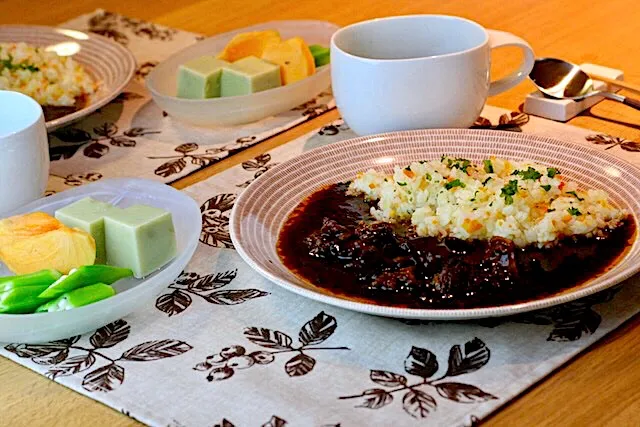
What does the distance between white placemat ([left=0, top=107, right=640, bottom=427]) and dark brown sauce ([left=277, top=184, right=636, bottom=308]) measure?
3 cm

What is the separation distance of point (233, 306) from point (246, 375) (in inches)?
5.0

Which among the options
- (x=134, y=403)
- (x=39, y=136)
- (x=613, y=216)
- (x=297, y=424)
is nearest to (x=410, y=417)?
(x=297, y=424)

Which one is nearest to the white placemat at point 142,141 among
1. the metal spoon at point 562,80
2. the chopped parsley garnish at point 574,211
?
the metal spoon at point 562,80

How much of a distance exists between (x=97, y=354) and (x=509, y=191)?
0.43 m

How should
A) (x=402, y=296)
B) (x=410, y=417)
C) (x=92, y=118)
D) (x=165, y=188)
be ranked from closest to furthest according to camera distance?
(x=410, y=417), (x=402, y=296), (x=165, y=188), (x=92, y=118)

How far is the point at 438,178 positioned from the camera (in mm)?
1046

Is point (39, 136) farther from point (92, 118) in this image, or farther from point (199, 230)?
point (92, 118)

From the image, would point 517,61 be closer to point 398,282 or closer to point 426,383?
point 398,282

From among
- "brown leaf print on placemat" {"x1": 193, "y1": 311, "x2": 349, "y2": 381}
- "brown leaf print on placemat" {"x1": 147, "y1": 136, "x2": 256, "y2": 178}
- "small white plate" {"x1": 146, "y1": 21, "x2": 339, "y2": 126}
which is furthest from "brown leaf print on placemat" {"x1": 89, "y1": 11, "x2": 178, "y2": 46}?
"brown leaf print on placemat" {"x1": 193, "y1": 311, "x2": 349, "y2": 381}

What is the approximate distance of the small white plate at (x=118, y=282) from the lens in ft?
2.94

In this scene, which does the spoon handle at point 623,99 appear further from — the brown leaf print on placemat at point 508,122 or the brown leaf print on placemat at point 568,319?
the brown leaf print on placemat at point 568,319

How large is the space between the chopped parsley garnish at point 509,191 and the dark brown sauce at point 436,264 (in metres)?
0.05

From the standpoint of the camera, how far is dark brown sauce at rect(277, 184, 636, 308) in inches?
35.3

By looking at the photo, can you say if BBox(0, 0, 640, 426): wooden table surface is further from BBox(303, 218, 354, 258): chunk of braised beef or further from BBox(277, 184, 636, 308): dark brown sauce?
BBox(303, 218, 354, 258): chunk of braised beef
